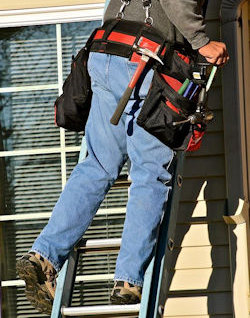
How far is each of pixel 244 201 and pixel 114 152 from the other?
147 cm

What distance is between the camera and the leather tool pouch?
4.46m

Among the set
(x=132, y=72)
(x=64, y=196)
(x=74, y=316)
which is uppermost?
(x=132, y=72)

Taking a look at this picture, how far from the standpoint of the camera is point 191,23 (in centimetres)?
432

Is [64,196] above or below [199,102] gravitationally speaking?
below

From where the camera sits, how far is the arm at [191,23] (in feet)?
14.1

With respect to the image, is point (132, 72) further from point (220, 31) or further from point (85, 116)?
point (220, 31)

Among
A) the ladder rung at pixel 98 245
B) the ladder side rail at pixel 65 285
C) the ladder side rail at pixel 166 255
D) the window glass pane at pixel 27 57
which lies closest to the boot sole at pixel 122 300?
the ladder side rail at pixel 166 255

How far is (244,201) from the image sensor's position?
19.4ft

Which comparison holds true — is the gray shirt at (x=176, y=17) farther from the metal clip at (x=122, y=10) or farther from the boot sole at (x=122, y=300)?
the boot sole at (x=122, y=300)

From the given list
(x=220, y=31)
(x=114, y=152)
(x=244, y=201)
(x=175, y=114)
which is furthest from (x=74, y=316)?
(x=220, y=31)

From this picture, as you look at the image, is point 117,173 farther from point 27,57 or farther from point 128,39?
point 27,57

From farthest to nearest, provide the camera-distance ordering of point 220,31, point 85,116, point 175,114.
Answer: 1. point 220,31
2. point 85,116
3. point 175,114

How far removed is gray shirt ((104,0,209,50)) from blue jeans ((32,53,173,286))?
22 centimetres

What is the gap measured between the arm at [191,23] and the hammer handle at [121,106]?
0.36 metres
